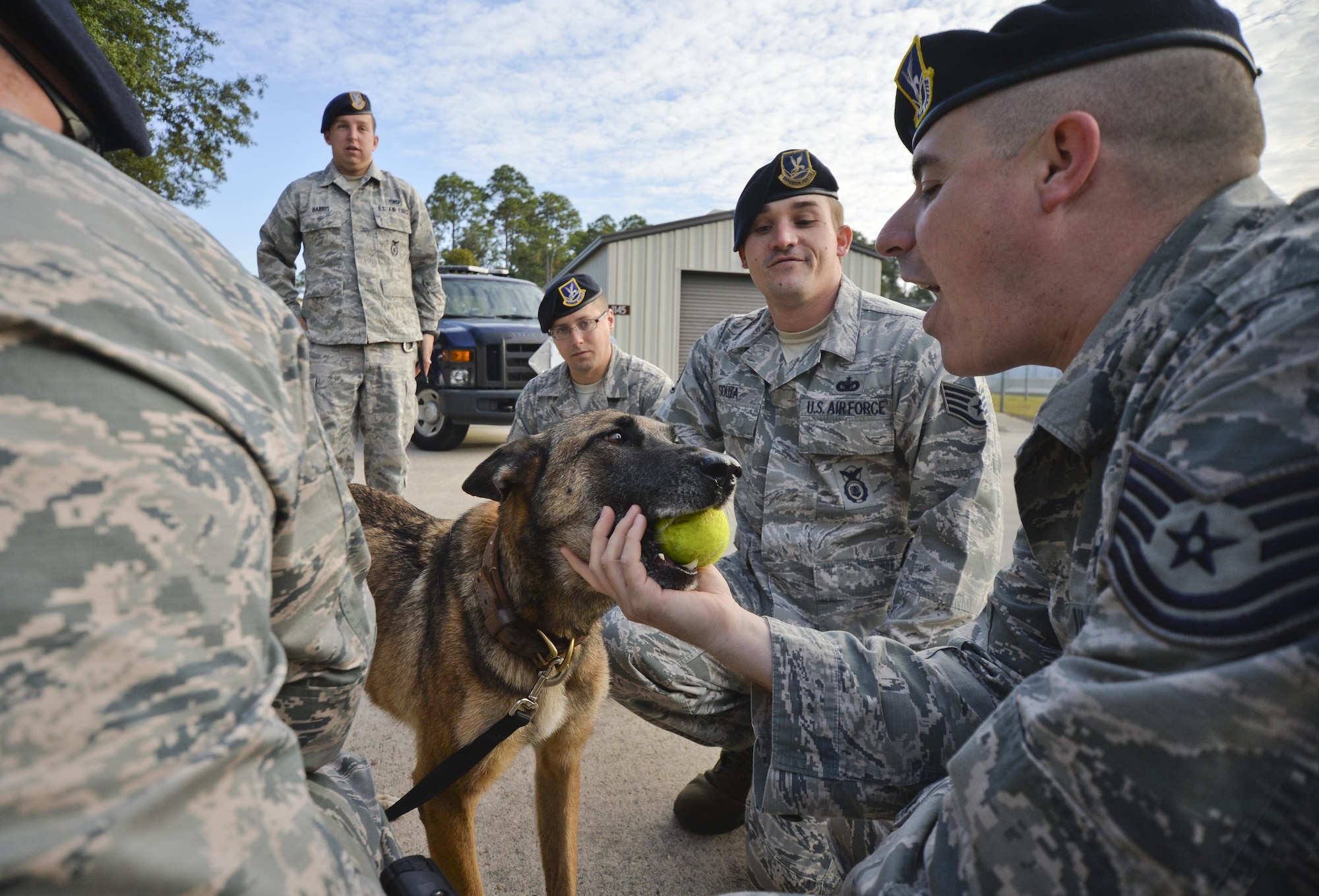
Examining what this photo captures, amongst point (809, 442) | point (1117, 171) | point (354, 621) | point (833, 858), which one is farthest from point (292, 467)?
point (809, 442)

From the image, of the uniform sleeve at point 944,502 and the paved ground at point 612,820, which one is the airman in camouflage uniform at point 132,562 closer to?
the paved ground at point 612,820

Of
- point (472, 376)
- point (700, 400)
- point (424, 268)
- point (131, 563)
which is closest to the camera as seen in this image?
point (131, 563)

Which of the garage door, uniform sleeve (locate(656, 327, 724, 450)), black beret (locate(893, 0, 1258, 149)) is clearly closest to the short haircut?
black beret (locate(893, 0, 1258, 149))

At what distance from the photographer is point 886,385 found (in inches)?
117

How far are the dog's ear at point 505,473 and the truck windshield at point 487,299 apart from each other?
953 centimetres

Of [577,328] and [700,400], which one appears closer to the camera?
[700,400]

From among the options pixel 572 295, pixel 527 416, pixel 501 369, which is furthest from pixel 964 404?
pixel 501 369

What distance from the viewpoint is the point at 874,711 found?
1537mm

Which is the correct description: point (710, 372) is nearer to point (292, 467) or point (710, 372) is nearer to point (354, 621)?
point (354, 621)

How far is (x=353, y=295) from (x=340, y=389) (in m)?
0.74

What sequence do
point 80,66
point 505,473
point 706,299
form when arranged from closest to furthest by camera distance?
point 80,66 → point 505,473 → point 706,299

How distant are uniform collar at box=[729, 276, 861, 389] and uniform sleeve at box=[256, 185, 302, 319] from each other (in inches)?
158

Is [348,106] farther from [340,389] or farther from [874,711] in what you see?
[874,711]

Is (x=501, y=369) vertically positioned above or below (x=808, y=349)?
above
